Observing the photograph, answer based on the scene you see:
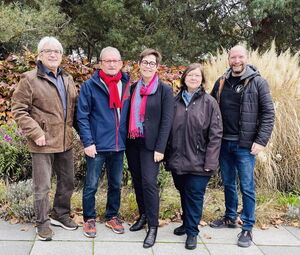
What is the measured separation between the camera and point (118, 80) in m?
3.78

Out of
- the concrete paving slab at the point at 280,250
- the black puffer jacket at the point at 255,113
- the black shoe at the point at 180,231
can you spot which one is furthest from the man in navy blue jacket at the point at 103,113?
the concrete paving slab at the point at 280,250

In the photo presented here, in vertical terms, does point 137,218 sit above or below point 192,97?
below

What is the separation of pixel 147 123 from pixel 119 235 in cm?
126

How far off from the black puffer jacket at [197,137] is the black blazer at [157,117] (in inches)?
4.6

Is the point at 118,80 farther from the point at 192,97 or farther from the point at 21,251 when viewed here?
the point at 21,251

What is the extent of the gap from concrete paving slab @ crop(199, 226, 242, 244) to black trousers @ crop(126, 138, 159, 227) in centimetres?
61

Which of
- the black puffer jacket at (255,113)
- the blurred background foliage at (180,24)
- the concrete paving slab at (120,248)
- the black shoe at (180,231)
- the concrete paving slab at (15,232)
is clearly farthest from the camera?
the blurred background foliage at (180,24)

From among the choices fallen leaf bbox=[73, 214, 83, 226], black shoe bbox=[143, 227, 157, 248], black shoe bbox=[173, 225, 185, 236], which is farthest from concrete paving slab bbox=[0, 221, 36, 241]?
black shoe bbox=[173, 225, 185, 236]

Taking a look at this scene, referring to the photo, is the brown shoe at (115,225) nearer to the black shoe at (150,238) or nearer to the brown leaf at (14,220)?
the black shoe at (150,238)

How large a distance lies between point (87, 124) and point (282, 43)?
11862mm

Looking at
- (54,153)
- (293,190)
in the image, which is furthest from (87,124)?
(293,190)

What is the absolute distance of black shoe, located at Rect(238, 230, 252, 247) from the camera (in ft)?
12.6

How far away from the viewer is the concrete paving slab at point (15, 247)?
3.51m

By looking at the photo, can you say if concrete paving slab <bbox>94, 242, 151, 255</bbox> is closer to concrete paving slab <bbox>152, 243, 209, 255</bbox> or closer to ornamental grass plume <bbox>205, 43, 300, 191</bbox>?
concrete paving slab <bbox>152, 243, 209, 255</bbox>
